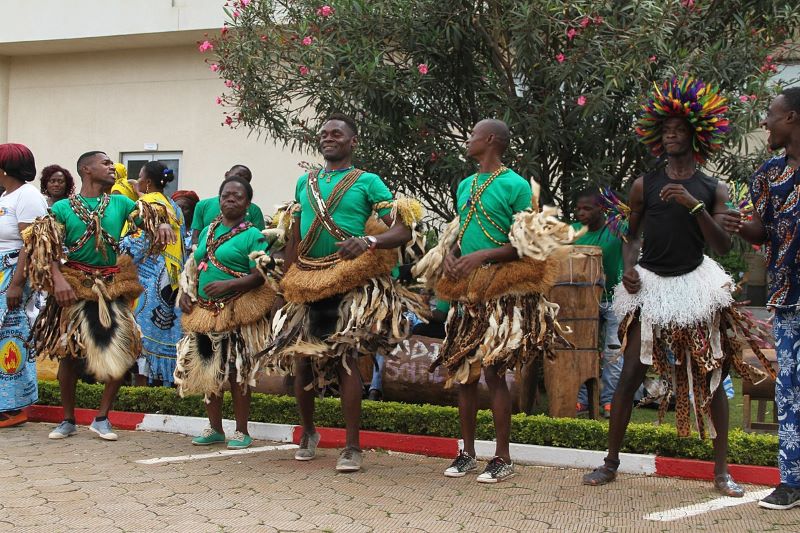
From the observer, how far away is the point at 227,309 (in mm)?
6805

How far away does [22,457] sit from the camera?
6.50 metres

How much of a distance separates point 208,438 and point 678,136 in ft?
13.0

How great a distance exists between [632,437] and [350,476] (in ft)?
6.19

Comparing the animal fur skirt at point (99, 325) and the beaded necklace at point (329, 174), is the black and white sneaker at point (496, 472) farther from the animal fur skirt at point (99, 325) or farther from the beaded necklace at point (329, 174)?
the animal fur skirt at point (99, 325)

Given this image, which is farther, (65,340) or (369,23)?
(369,23)

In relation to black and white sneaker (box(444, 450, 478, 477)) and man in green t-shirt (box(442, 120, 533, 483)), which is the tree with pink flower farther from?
black and white sneaker (box(444, 450, 478, 477))

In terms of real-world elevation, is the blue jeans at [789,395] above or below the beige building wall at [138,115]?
below

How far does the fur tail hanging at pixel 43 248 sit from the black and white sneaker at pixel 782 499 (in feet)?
16.9

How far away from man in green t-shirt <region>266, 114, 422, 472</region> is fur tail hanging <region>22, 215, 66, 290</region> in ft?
6.63

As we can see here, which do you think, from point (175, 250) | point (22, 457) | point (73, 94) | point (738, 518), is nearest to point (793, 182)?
point (738, 518)

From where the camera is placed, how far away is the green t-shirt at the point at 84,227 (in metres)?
7.34

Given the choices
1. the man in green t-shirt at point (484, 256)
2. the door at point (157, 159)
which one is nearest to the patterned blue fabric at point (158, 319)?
the man in green t-shirt at point (484, 256)

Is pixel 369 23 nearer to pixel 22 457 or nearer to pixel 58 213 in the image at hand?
pixel 58 213

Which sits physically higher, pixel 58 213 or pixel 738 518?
pixel 58 213
